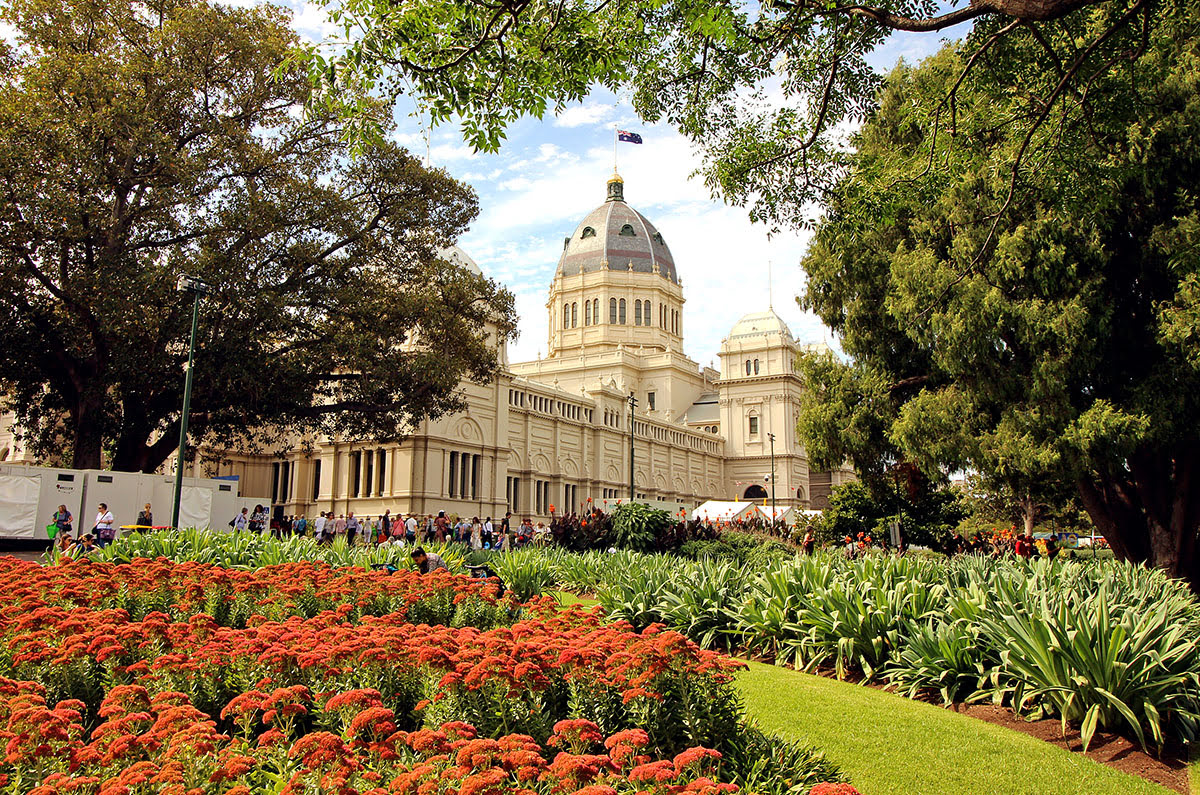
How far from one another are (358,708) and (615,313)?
2617 inches

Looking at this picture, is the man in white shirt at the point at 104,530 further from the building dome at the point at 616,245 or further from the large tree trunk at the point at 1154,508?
the building dome at the point at 616,245

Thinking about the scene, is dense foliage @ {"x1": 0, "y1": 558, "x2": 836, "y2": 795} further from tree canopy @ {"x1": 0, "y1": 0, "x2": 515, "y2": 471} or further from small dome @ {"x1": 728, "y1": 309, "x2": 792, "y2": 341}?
small dome @ {"x1": 728, "y1": 309, "x2": 792, "y2": 341}

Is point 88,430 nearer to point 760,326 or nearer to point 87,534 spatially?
point 87,534

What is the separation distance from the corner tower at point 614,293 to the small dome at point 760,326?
579 centimetres

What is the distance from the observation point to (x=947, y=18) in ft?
21.7

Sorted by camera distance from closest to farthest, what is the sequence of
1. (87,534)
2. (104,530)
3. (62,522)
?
(104,530) → (87,534) → (62,522)

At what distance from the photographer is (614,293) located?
A: 70562 mm

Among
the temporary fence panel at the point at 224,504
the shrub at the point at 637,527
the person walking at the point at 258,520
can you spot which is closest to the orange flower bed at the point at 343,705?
the shrub at the point at 637,527

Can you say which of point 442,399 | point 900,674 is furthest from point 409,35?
point 442,399

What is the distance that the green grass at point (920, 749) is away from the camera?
594cm

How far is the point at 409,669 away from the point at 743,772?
224 cm

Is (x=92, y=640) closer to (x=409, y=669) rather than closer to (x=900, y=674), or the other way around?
(x=409, y=669)

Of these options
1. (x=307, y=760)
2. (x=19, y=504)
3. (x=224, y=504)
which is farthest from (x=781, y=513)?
(x=307, y=760)

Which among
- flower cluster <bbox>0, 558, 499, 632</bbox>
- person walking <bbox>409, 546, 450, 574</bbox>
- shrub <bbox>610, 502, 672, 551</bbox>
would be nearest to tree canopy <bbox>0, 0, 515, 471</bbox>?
shrub <bbox>610, 502, 672, 551</bbox>
